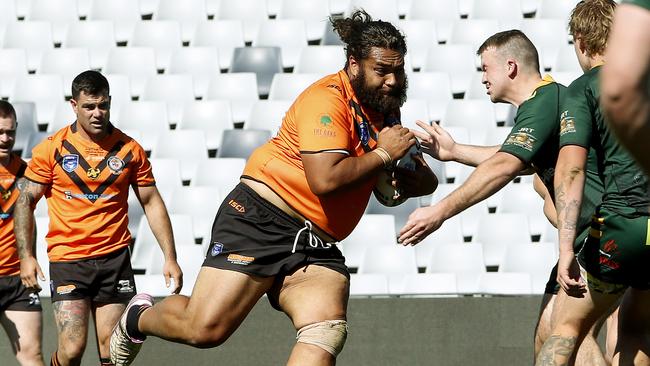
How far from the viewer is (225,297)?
15.9 feet

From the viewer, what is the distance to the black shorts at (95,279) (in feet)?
21.7

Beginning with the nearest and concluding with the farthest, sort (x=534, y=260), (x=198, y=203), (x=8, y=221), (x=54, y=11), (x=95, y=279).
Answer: (x=95, y=279) < (x=8, y=221) < (x=534, y=260) < (x=198, y=203) < (x=54, y=11)

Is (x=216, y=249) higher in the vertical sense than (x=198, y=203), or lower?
higher

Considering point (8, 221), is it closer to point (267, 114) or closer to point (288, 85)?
point (267, 114)

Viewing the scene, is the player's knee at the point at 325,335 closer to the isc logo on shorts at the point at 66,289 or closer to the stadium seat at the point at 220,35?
the isc logo on shorts at the point at 66,289

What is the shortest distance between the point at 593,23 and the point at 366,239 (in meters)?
4.23

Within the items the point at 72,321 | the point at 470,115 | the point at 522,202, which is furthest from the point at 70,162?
the point at 470,115

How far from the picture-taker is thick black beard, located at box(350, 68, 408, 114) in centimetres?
490

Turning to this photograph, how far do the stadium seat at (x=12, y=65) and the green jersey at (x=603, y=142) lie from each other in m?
7.49

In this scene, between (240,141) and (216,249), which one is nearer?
(216,249)

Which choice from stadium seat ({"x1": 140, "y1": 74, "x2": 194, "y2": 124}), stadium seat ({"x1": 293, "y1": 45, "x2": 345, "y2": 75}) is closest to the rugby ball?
stadium seat ({"x1": 293, "y1": 45, "x2": 345, "y2": 75})

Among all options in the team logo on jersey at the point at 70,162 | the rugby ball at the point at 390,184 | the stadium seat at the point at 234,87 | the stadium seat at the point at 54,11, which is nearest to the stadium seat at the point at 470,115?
the stadium seat at the point at 234,87

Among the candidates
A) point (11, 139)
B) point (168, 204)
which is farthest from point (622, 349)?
point (168, 204)

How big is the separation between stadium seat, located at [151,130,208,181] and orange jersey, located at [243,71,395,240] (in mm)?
4547
